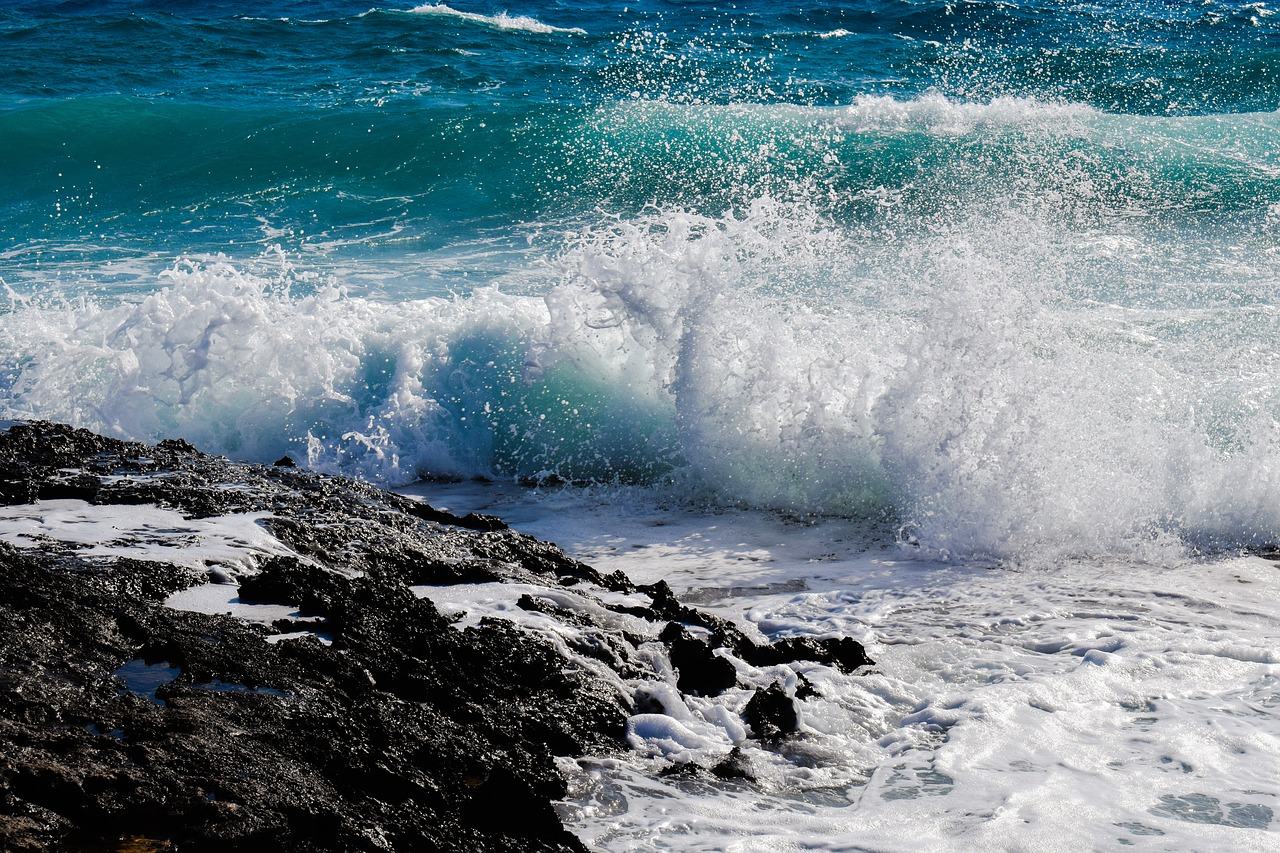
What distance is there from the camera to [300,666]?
3.64 m

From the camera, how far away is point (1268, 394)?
7.70 meters

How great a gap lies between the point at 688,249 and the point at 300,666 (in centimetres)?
444

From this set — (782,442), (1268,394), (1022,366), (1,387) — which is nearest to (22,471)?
(1,387)

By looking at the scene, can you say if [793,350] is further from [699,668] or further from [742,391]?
[699,668]

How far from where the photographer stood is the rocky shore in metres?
2.84

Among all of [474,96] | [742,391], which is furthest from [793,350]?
[474,96]

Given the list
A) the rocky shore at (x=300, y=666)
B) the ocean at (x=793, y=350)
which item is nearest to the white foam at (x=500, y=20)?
the ocean at (x=793, y=350)

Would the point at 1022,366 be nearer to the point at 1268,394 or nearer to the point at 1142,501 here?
the point at 1142,501

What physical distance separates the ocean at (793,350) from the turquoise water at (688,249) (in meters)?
0.04

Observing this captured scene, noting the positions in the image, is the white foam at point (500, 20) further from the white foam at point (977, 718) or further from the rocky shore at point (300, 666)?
the rocky shore at point (300, 666)

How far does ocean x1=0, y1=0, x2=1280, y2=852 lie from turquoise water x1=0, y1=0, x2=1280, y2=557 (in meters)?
0.04

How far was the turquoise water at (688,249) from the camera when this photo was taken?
6969mm

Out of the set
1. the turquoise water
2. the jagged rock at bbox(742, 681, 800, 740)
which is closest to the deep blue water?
the turquoise water

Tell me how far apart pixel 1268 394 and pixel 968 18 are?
14723mm
